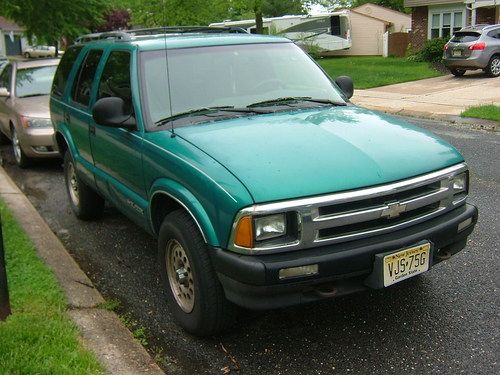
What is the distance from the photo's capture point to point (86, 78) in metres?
5.51

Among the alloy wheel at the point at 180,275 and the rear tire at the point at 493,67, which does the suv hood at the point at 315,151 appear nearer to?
the alloy wheel at the point at 180,275

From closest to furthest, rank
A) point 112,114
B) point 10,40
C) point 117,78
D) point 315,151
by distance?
point 315,151 → point 112,114 → point 117,78 → point 10,40

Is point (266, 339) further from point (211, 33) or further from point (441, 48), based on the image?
point (441, 48)

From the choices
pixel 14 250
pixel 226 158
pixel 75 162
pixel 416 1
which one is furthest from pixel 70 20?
pixel 416 1

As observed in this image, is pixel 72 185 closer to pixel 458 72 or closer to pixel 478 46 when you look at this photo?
pixel 478 46

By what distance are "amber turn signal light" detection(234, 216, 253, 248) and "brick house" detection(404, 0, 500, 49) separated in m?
24.5

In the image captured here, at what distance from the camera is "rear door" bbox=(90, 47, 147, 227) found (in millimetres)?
4199

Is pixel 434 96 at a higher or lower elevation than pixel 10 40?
lower

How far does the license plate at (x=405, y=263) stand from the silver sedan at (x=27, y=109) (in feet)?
21.2

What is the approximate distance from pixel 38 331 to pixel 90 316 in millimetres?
508

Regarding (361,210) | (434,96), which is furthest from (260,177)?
(434,96)

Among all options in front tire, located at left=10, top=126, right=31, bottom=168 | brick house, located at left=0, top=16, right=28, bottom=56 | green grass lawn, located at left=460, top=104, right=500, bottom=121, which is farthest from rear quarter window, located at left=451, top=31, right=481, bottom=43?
brick house, located at left=0, top=16, right=28, bottom=56

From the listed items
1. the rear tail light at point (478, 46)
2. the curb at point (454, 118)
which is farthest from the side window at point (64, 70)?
the rear tail light at point (478, 46)

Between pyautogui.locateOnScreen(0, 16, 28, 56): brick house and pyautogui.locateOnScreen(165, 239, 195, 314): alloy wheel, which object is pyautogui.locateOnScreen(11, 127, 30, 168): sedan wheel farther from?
pyautogui.locateOnScreen(0, 16, 28, 56): brick house
